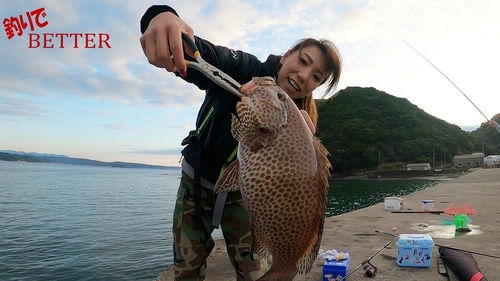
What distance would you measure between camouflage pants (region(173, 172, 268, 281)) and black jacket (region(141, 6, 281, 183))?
25cm

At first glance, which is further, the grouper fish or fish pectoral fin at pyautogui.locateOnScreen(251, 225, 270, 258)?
fish pectoral fin at pyautogui.locateOnScreen(251, 225, 270, 258)

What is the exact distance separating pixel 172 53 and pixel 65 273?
13.2 meters

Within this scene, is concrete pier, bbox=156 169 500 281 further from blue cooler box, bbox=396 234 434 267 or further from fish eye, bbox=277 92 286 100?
fish eye, bbox=277 92 286 100

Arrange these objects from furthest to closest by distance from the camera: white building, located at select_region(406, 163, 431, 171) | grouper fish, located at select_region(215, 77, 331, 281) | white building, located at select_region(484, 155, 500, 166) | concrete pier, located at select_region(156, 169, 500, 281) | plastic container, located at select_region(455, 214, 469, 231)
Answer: white building, located at select_region(406, 163, 431, 171)
white building, located at select_region(484, 155, 500, 166)
plastic container, located at select_region(455, 214, 469, 231)
concrete pier, located at select_region(156, 169, 500, 281)
grouper fish, located at select_region(215, 77, 331, 281)

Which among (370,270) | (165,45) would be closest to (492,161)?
(370,270)

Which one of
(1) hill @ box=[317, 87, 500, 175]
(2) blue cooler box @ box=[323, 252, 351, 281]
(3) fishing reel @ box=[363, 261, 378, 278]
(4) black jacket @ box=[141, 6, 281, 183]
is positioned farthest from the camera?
(1) hill @ box=[317, 87, 500, 175]

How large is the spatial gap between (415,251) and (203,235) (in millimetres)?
4200

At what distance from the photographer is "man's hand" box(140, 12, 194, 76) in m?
1.97

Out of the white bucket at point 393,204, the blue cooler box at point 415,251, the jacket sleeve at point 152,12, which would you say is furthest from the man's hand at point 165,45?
the white bucket at point 393,204

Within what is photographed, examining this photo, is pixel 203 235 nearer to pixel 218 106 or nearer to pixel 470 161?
pixel 218 106

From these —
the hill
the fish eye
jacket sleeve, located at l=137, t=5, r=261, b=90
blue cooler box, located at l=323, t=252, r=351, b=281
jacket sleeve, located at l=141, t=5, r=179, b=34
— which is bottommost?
blue cooler box, located at l=323, t=252, r=351, b=281

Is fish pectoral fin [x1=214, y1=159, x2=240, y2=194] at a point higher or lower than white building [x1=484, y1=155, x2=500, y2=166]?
higher

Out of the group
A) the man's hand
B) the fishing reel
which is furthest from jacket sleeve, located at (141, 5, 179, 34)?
the fishing reel

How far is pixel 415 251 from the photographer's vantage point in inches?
237
